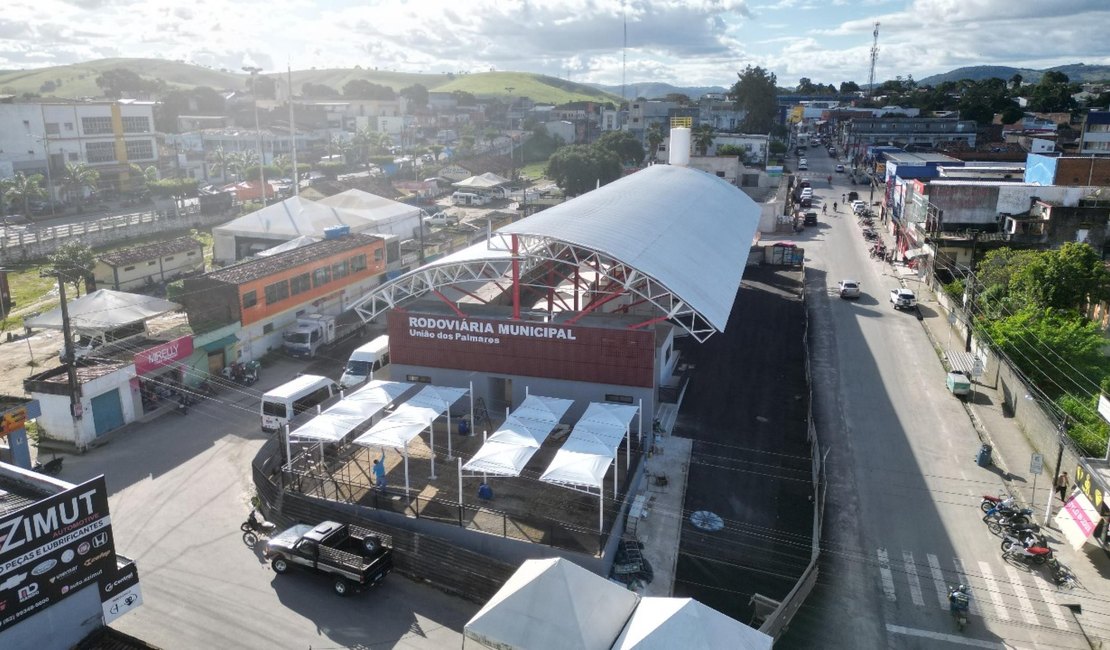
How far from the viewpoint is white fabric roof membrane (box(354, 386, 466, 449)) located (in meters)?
17.6

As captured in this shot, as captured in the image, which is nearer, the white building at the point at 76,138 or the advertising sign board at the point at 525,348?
the advertising sign board at the point at 525,348

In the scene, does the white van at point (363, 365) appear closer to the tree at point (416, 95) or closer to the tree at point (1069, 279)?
the tree at point (1069, 279)

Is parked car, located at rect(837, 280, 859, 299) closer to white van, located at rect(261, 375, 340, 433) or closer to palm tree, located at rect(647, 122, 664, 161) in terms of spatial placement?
white van, located at rect(261, 375, 340, 433)

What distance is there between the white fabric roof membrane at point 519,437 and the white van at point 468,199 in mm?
47070

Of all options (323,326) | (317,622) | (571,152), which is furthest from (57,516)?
(571,152)

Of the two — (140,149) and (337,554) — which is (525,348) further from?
(140,149)

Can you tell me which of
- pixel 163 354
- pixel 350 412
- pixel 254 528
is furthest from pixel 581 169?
pixel 254 528

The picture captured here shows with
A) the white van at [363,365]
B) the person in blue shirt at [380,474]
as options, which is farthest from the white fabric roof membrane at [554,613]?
the white van at [363,365]

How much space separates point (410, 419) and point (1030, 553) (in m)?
14.4

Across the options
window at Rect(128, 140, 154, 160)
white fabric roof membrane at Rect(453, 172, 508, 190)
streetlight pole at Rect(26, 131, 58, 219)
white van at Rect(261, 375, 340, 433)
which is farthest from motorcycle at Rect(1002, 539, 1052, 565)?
window at Rect(128, 140, 154, 160)

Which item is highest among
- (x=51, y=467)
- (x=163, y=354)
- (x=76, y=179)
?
(x=76, y=179)

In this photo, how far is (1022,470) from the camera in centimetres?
2027

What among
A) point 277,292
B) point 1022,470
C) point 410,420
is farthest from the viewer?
point 277,292

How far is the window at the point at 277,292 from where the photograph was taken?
94.0ft
